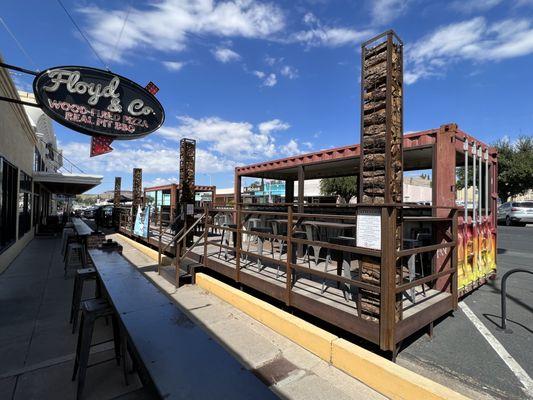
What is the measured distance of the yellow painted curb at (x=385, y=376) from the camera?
2393 mm

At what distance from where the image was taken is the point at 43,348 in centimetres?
360

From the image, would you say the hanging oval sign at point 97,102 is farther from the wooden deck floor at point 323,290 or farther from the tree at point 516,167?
the tree at point 516,167

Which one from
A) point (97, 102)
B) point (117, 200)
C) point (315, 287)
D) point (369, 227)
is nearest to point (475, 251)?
point (315, 287)

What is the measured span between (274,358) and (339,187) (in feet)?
95.6

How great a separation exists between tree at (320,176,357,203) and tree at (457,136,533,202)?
9.35 meters

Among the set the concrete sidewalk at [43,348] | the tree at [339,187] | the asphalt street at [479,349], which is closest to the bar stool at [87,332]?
the concrete sidewalk at [43,348]

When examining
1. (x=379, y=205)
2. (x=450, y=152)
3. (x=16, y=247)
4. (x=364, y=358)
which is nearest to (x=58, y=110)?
(x=379, y=205)

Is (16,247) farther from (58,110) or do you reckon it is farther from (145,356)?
(145,356)

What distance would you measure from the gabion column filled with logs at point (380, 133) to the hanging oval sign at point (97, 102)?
389 cm

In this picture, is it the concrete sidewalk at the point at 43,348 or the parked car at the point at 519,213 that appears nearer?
the concrete sidewalk at the point at 43,348

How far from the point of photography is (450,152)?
4.59m

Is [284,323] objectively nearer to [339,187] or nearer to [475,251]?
[475,251]

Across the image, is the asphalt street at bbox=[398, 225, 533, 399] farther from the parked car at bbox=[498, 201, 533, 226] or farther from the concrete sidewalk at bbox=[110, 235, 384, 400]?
the parked car at bbox=[498, 201, 533, 226]

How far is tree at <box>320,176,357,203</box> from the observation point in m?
31.1
